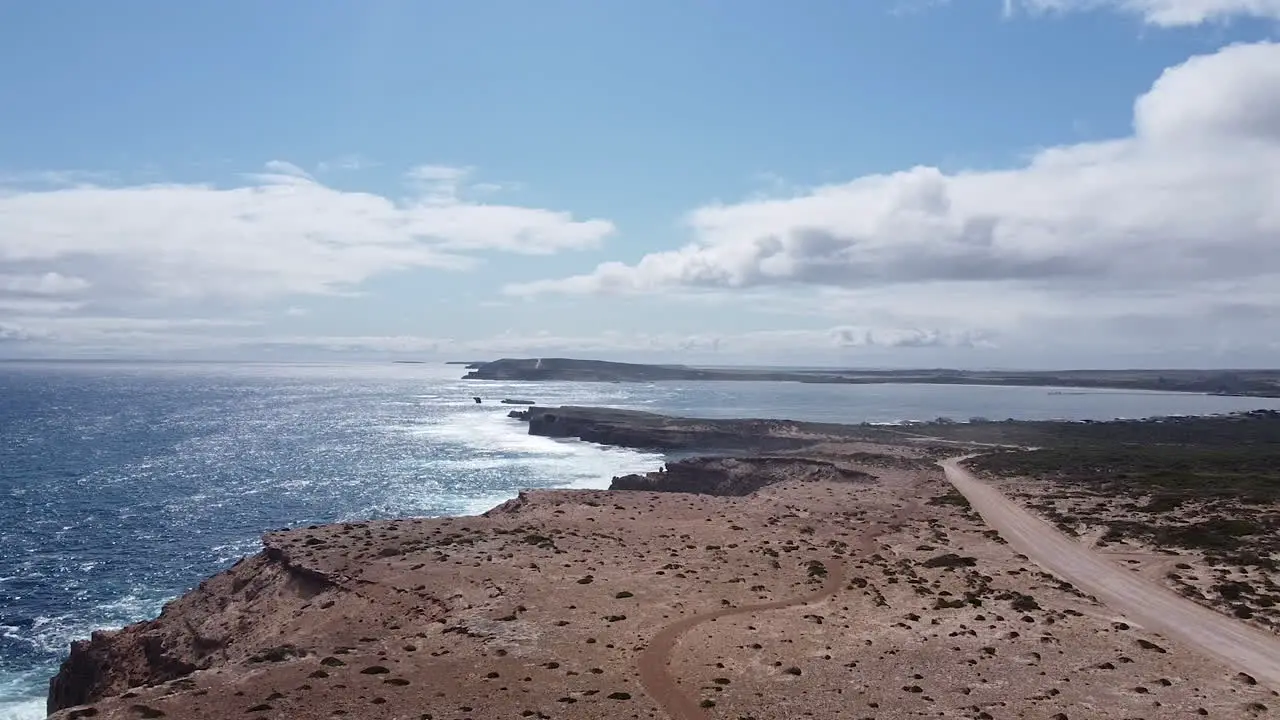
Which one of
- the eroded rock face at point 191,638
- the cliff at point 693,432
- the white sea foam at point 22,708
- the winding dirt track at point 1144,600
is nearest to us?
the winding dirt track at point 1144,600

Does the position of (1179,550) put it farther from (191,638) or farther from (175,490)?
(175,490)

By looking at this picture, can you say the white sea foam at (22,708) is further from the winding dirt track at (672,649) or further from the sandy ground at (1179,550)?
the sandy ground at (1179,550)

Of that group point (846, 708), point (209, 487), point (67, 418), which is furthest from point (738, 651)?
point (67, 418)

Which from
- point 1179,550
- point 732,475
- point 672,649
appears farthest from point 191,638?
point 732,475

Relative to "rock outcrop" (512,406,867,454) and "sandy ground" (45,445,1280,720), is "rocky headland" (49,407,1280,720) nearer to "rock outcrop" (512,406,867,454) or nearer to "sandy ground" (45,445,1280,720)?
"sandy ground" (45,445,1280,720)

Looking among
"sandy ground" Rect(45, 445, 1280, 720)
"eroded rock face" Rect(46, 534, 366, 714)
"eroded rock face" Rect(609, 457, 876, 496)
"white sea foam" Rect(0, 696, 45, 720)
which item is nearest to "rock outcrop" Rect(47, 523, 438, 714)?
"eroded rock face" Rect(46, 534, 366, 714)

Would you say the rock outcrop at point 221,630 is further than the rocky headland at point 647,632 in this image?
Yes

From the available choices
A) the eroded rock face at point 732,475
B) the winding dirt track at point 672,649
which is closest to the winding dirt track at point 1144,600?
the winding dirt track at point 672,649
